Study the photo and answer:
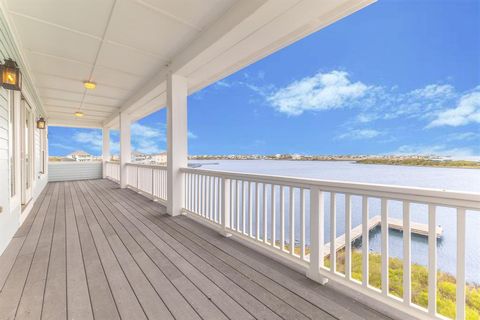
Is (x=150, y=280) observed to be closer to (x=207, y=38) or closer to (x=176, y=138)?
(x=176, y=138)

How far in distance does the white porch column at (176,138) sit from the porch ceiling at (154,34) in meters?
0.29

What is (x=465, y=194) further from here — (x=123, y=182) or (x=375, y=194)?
(x=123, y=182)

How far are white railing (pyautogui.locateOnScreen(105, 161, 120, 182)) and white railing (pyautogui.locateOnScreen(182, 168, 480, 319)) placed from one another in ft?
21.5

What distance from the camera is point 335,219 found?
172cm

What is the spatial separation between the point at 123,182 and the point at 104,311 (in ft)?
19.0

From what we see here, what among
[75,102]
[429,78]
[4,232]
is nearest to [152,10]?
[4,232]

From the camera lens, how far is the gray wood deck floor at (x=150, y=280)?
1419 millimetres

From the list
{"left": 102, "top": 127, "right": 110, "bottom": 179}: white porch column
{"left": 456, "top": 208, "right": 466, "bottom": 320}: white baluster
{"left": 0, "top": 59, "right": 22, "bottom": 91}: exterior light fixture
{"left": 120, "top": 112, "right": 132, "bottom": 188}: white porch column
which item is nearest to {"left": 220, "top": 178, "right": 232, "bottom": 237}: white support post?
{"left": 456, "top": 208, "right": 466, "bottom": 320}: white baluster

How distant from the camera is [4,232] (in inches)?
91.6

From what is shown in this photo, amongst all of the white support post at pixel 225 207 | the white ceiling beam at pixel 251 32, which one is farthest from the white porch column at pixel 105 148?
the white support post at pixel 225 207

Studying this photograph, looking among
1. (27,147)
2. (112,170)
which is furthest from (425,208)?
(112,170)

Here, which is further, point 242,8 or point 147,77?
point 147,77

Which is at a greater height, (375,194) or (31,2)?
(31,2)

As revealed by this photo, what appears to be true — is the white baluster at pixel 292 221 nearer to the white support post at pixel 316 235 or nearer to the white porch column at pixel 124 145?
the white support post at pixel 316 235
